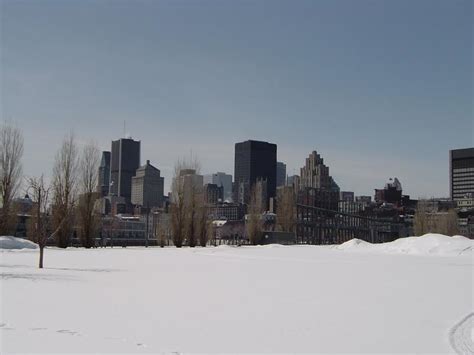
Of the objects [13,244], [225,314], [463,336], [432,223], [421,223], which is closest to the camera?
[463,336]

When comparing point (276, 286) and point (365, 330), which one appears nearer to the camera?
point (365, 330)

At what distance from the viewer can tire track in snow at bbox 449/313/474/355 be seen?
28.3ft

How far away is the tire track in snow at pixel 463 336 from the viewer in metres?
8.62

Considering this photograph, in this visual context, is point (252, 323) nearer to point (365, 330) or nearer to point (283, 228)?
point (365, 330)

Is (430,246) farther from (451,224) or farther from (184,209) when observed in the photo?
(451,224)

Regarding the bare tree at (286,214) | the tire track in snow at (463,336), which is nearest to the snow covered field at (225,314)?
the tire track in snow at (463,336)

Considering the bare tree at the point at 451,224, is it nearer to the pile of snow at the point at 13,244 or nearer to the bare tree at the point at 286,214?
the bare tree at the point at 286,214

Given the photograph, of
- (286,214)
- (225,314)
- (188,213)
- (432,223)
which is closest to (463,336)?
(225,314)

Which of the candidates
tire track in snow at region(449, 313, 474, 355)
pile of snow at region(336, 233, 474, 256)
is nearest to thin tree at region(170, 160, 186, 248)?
pile of snow at region(336, 233, 474, 256)

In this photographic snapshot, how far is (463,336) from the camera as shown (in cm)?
952

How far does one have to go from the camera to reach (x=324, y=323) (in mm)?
10172

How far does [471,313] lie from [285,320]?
4.67 meters

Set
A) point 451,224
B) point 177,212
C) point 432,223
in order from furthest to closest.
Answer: point 451,224
point 432,223
point 177,212

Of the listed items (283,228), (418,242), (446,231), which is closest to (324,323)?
(418,242)
